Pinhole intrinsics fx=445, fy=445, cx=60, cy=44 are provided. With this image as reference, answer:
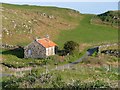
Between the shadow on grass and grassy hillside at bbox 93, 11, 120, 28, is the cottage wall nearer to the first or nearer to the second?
the shadow on grass

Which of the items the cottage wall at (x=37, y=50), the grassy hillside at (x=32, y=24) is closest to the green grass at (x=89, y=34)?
the grassy hillside at (x=32, y=24)

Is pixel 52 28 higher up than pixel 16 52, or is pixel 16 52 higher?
pixel 52 28

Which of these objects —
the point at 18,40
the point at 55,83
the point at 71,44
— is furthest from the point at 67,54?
the point at 55,83

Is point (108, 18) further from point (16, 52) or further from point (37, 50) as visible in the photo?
point (37, 50)

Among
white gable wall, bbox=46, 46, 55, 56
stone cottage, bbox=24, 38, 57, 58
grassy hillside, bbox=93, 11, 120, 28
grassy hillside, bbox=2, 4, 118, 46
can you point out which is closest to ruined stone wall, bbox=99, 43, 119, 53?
grassy hillside, bbox=2, 4, 118, 46

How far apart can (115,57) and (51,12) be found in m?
58.4

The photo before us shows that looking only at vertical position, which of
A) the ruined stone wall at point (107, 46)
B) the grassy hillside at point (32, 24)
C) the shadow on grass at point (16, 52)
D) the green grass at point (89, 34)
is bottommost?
the shadow on grass at point (16, 52)

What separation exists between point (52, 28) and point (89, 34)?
936cm

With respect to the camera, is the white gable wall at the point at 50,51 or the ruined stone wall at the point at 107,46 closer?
the white gable wall at the point at 50,51

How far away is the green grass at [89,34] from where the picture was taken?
3880 inches

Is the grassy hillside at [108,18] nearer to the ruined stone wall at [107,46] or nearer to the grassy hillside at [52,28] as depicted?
the grassy hillside at [52,28]

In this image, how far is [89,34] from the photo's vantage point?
349 feet

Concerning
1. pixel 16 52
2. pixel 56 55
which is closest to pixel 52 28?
pixel 16 52

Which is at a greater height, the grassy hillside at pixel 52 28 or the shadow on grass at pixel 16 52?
the grassy hillside at pixel 52 28
